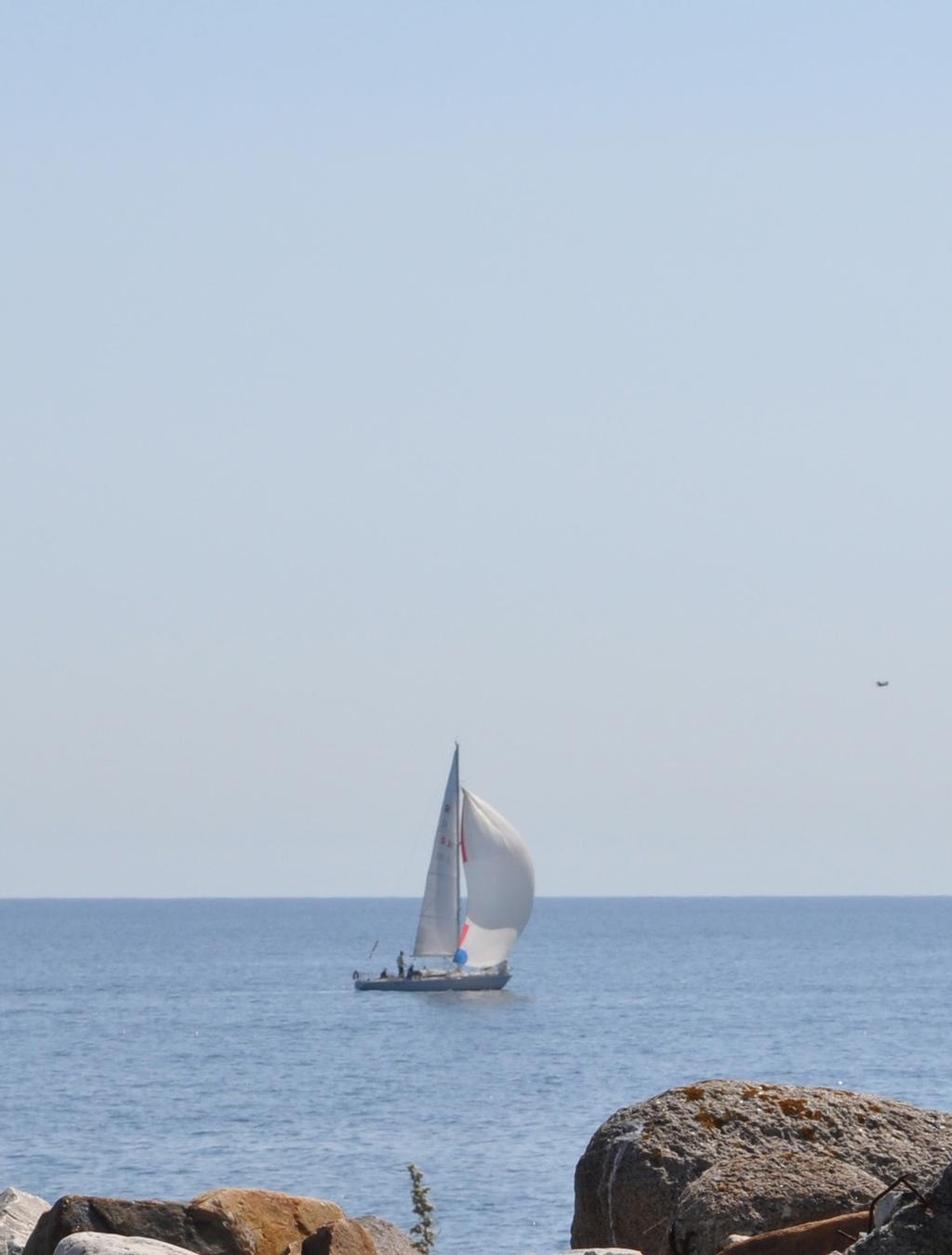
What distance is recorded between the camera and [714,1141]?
979 centimetres

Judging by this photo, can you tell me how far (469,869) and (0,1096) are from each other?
51.0m

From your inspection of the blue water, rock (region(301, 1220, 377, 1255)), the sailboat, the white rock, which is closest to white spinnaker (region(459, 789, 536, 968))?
the sailboat

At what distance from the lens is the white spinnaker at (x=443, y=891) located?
11612cm

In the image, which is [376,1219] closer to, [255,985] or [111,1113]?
[111,1113]

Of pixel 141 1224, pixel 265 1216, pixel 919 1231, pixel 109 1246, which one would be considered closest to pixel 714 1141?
pixel 265 1216

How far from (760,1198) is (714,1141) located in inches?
38.0

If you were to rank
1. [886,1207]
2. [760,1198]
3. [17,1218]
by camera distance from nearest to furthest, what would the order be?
[886,1207], [760,1198], [17,1218]

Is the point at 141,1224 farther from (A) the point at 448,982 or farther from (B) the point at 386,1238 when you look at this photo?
(A) the point at 448,982

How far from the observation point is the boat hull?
393 ft

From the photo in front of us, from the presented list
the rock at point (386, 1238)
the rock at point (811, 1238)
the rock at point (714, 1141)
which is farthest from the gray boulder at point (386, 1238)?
the rock at point (811, 1238)

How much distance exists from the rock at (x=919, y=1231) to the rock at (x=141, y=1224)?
4.26m

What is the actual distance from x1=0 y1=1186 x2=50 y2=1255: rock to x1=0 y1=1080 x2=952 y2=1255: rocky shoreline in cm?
2

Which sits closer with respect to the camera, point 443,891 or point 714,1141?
point 714,1141

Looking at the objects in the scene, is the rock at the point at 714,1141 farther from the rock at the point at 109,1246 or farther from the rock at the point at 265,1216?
the rock at the point at 109,1246
